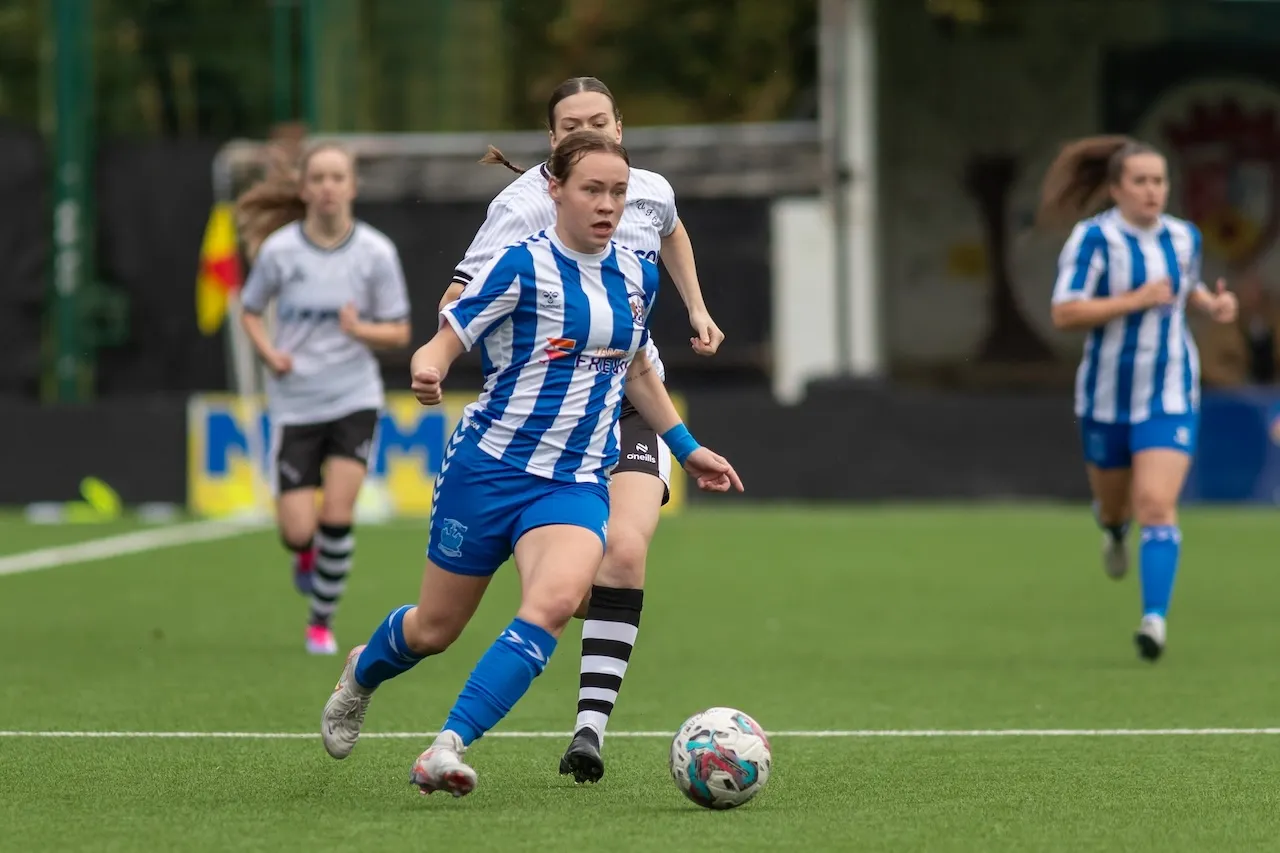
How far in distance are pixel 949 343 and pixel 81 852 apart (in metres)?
22.7

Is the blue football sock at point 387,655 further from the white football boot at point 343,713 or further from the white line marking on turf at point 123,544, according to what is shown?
the white line marking on turf at point 123,544

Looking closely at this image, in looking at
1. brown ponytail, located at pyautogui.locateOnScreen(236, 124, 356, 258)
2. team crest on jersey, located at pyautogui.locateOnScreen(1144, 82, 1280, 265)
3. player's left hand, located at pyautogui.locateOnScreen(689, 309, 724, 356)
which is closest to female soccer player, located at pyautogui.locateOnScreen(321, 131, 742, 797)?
player's left hand, located at pyautogui.locateOnScreen(689, 309, 724, 356)

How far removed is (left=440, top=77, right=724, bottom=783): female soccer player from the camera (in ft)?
21.9

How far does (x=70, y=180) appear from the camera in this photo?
70.7 feet

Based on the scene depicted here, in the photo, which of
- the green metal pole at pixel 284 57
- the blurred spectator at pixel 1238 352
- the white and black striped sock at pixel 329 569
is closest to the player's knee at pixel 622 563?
the white and black striped sock at pixel 329 569

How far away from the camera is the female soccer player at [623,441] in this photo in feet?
21.9

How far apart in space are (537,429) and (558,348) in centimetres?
22

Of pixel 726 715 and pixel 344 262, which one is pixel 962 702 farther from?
pixel 344 262

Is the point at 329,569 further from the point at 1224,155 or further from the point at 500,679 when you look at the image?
the point at 1224,155

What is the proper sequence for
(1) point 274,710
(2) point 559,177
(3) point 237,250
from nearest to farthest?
(2) point 559,177
(1) point 274,710
(3) point 237,250

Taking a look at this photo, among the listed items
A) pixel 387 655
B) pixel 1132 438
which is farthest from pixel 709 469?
pixel 1132 438

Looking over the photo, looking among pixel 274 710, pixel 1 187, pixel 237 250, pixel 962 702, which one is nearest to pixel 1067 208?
pixel 962 702

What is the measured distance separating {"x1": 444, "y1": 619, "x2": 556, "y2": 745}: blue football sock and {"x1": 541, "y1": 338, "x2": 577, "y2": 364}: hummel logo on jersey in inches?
28.1

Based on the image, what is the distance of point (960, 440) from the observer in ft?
65.2
